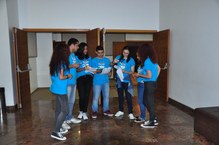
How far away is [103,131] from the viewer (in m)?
3.22

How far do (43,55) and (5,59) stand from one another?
9.29 feet

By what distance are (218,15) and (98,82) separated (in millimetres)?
2321

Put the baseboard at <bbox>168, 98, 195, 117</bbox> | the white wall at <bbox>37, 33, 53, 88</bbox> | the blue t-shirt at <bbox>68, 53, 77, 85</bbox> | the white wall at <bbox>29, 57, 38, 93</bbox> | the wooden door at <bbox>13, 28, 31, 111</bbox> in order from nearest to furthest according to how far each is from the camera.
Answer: the blue t-shirt at <bbox>68, 53, 77, 85</bbox> < the baseboard at <bbox>168, 98, 195, 117</bbox> < the wooden door at <bbox>13, 28, 31, 111</bbox> < the white wall at <bbox>29, 57, 38, 93</bbox> < the white wall at <bbox>37, 33, 53, 88</bbox>

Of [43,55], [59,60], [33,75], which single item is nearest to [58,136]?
[59,60]

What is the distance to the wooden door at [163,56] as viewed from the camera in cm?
482

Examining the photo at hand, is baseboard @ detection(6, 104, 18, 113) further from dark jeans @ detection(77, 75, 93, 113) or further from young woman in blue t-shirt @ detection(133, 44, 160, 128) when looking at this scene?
young woman in blue t-shirt @ detection(133, 44, 160, 128)

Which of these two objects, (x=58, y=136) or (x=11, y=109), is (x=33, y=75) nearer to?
(x=11, y=109)

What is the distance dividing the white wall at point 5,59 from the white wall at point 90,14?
79 centimetres

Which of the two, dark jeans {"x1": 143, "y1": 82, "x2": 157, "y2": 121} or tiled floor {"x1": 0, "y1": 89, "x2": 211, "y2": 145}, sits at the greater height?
dark jeans {"x1": 143, "y1": 82, "x2": 157, "y2": 121}

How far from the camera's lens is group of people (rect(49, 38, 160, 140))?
2.75 meters

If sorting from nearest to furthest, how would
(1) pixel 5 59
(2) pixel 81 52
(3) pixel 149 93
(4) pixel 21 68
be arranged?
(3) pixel 149 93, (2) pixel 81 52, (1) pixel 5 59, (4) pixel 21 68

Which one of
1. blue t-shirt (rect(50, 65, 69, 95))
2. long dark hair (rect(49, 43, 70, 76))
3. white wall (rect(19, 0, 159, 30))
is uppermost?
white wall (rect(19, 0, 159, 30))

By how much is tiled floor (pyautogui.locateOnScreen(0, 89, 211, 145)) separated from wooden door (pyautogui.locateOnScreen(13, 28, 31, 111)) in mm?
529

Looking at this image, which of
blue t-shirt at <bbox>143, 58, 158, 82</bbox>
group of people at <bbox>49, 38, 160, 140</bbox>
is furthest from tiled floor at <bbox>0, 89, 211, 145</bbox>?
blue t-shirt at <bbox>143, 58, 158, 82</bbox>
